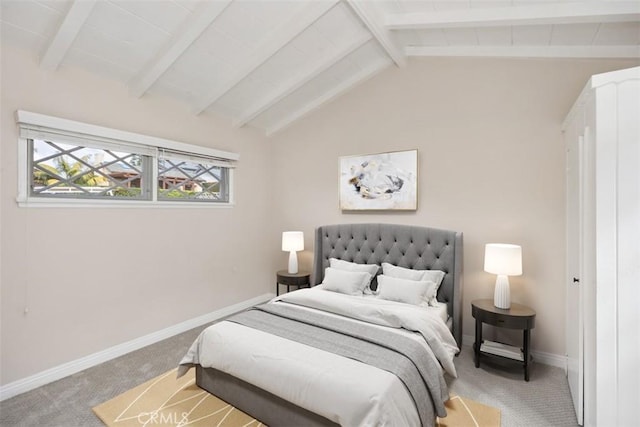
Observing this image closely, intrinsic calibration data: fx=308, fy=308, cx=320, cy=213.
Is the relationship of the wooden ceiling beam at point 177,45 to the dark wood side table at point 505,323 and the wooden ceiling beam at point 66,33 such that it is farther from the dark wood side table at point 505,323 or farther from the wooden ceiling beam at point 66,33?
the dark wood side table at point 505,323

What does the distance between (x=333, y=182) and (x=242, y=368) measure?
2593 millimetres

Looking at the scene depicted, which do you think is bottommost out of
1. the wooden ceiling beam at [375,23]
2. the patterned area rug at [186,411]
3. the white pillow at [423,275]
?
the patterned area rug at [186,411]

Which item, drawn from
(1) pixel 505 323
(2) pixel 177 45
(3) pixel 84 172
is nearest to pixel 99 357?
(3) pixel 84 172

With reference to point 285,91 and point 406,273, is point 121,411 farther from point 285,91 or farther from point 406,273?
point 285,91

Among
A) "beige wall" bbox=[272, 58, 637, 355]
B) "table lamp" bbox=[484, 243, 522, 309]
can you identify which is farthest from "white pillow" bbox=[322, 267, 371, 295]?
"table lamp" bbox=[484, 243, 522, 309]

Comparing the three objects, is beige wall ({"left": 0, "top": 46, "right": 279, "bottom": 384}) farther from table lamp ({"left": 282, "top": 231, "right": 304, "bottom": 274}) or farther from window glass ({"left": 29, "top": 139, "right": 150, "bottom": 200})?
table lamp ({"left": 282, "top": 231, "right": 304, "bottom": 274})

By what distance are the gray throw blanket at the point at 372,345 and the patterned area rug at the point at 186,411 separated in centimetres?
28

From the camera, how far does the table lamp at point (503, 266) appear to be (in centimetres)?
263

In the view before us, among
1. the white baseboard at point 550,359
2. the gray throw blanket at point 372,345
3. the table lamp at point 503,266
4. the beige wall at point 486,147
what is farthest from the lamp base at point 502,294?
the gray throw blanket at point 372,345

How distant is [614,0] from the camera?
199 cm

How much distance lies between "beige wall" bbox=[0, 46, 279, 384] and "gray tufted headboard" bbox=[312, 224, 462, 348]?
1.22m

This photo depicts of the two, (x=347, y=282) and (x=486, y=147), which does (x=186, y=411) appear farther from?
(x=486, y=147)

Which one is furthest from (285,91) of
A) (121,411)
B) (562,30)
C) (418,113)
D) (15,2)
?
(121,411)

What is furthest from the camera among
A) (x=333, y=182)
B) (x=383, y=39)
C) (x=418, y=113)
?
(x=333, y=182)
